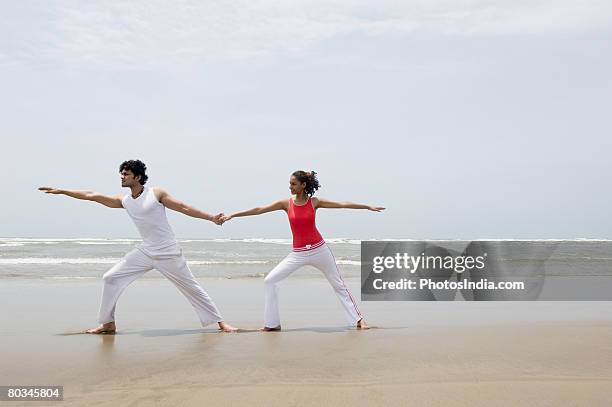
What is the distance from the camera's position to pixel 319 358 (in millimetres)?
4988

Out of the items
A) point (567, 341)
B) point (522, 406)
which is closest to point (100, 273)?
point (567, 341)

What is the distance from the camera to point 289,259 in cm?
714

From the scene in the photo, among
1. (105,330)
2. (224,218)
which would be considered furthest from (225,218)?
(105,330)

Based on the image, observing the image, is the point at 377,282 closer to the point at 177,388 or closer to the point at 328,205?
the point at 328,205

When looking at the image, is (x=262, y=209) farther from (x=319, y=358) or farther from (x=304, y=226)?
(x=319, y=358)

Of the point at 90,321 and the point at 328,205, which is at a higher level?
the point at 328,205

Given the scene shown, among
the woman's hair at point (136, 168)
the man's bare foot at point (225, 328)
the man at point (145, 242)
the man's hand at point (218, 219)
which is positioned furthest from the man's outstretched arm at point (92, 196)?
the man's bare foot at point (225, 328)

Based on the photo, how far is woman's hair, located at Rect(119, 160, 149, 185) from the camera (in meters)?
6.66

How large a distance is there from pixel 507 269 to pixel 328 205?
592 inches

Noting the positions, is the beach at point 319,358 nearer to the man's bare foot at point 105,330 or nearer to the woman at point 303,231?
the man's bare foot at point 105,330

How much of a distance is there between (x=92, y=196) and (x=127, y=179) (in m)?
0.45

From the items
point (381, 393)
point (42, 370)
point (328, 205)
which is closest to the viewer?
point (381, 393)

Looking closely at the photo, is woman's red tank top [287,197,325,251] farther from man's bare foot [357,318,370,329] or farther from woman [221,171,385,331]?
man's bare foot [357,318,370,329]

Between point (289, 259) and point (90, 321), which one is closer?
point (289, 259)
